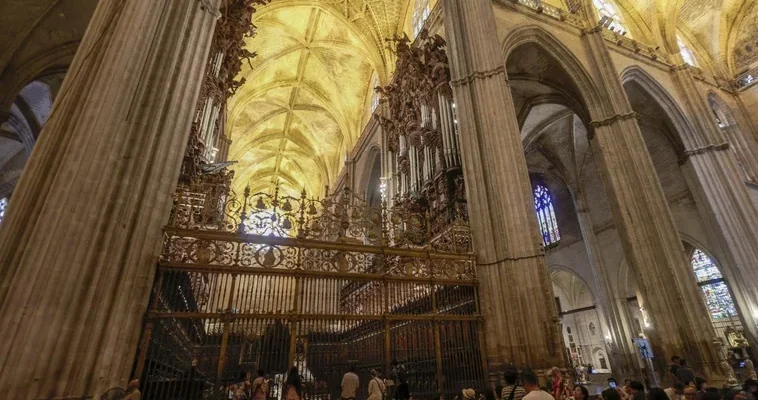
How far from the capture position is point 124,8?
17.9 ft

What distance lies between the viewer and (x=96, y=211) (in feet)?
14.3

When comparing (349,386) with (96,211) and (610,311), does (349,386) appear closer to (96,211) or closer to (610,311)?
(96,211)

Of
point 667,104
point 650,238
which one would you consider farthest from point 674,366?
point 667,104

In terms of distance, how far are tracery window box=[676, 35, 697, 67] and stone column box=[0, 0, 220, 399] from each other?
2023 centimetres

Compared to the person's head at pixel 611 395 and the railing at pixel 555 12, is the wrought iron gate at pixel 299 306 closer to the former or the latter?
the person's head at pixel 611 395

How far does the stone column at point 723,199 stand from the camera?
11.5 meters

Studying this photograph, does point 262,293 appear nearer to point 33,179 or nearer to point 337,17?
point 33,179

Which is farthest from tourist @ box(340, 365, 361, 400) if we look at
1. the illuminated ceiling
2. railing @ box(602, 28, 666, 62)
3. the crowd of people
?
railing @ box(602, 28, 666, 62)

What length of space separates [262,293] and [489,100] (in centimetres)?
620

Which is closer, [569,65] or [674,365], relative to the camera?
[674,365]

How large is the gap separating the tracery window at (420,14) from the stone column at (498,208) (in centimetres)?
602

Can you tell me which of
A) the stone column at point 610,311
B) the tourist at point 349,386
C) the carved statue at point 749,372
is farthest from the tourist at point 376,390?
the stone column at point 610,311

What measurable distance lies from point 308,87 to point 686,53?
18581 millimetres

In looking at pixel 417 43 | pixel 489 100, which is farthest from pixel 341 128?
pixel 489 100
